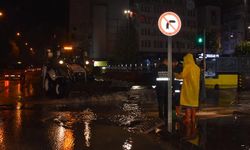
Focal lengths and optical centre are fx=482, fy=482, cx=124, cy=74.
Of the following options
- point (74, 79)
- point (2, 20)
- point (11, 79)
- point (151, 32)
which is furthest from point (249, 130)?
point (151, 32)

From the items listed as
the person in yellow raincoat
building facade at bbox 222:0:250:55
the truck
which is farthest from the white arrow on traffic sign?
building facade at bbox 222:0:250:55

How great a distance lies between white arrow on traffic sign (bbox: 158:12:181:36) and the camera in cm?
1213

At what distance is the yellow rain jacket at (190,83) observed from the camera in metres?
11.6

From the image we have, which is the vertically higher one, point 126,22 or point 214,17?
point 214,17

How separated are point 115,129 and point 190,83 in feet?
8.56

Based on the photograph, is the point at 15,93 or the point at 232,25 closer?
the point at 15,93

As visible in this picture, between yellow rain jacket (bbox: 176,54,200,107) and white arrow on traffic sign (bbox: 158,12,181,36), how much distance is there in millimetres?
856

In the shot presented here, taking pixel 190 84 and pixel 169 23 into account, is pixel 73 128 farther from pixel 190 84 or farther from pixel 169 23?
pixel 169 23

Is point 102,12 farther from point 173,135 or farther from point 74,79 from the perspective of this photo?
point 173,135

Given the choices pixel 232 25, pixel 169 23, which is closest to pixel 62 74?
pixel 169 23

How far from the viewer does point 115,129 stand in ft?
42.4

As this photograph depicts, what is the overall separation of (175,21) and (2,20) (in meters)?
71.3

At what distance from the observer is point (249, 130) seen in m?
12.1

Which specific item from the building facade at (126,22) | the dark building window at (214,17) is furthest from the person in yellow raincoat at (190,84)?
the dark building window at (214,17)
